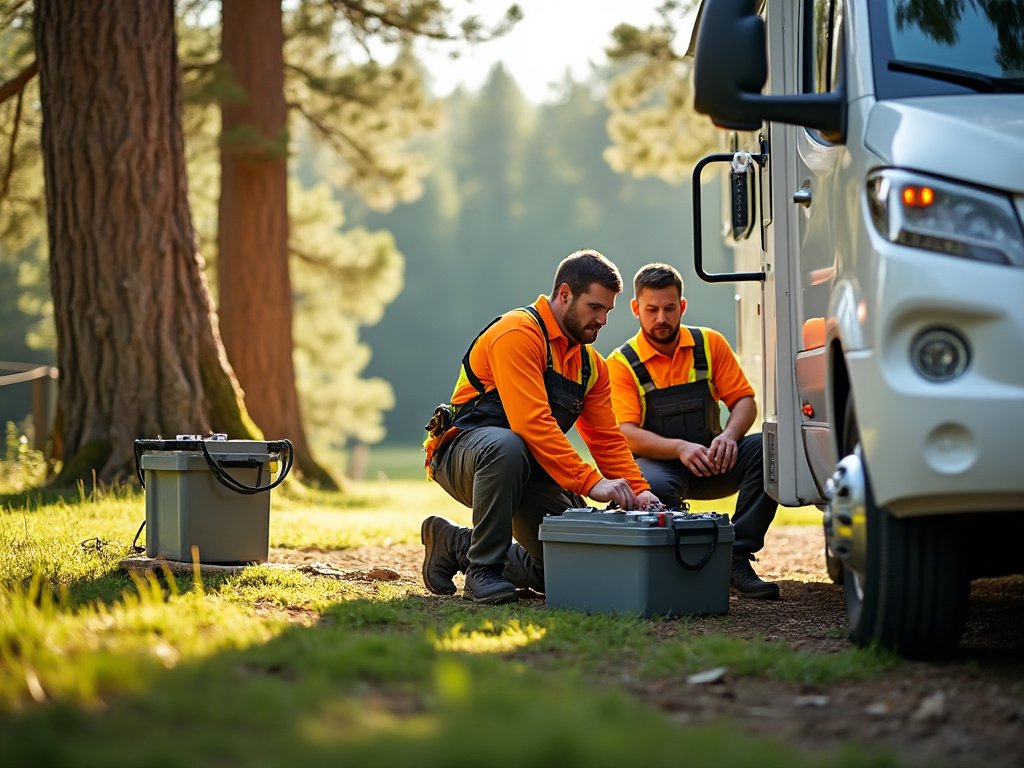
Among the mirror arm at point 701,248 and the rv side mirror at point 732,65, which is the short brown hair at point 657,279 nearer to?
the mirror arm at point 701,248

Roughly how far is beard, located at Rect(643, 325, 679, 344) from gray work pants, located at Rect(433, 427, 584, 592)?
1.03 meters

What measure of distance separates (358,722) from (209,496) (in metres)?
3.10

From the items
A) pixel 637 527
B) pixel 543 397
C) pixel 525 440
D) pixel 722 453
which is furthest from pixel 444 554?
pixel 722 453

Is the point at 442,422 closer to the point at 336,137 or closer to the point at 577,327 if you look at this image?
the point at 577,327

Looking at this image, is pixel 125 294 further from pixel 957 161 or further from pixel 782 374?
pixel 957 161

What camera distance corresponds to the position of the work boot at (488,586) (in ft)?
17.6

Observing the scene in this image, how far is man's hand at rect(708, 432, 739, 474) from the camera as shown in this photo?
6160 millimetres

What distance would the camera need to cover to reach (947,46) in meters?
3.87

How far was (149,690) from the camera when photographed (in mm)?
→ 2838

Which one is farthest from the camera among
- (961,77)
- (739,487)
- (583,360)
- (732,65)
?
(739,487)

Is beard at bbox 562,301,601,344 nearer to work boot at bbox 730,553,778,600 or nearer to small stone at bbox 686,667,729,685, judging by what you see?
work boot at bbox 730,553,778,600

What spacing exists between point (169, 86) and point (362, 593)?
520cm

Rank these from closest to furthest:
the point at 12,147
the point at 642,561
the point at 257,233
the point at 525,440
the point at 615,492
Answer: the point at 642,561
the point at 615,492
the point at 525,440
the point at 12,147
the point at 257,233

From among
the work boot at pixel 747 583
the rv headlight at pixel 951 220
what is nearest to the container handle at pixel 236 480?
the work boot at pixel 747 583
